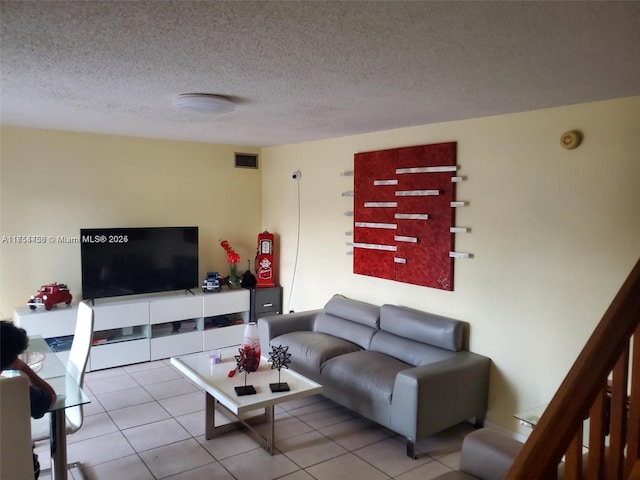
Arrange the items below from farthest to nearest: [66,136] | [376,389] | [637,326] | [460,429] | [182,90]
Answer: [66,136]
[460,429]
[376,389]
[182,90]
[637,326]

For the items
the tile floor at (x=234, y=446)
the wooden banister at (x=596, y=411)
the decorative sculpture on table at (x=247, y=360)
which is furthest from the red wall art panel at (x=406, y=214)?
the wooden banister at (x=596, y=411)

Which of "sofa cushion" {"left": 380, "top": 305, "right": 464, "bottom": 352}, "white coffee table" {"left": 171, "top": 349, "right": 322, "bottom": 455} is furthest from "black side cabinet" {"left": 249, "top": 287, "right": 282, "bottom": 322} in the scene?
"sofa cushion" {"left": 380, "top": 305, "right": 464, "bottom": 352}

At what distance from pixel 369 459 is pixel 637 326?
2298 millimetres

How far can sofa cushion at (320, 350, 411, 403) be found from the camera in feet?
11.3

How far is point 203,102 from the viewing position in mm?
3008

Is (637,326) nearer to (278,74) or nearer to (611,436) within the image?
(611,436)

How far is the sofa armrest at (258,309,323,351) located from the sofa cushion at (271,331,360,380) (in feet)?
0.37

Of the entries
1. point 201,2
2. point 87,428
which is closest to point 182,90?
point 201,2

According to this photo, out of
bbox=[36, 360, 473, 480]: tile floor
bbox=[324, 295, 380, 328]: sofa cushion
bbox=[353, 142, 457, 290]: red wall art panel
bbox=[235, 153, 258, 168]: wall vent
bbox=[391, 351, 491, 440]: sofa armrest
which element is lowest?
bbox=[36, 360, 473, 480]: tile floor

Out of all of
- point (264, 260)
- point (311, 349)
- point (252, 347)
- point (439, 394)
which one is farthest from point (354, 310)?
point (264, 260)

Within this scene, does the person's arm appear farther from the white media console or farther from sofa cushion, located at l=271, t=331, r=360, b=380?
the white media console

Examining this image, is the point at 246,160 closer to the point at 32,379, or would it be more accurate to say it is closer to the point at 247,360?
the point at 247,360

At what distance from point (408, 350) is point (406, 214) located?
1125 mm

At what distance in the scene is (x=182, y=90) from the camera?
2859 millimetres
